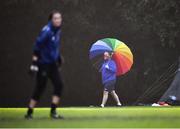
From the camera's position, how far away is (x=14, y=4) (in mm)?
19062

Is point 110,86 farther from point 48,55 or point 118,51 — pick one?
point 48,55

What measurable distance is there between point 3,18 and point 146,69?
4336 mm

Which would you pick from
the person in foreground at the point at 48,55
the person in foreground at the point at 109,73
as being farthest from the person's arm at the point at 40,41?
the person in foreground at the point at 109,73

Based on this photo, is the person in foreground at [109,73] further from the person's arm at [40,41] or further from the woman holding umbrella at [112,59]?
the person's arm at [40,41]

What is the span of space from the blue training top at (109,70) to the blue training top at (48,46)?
318 inches

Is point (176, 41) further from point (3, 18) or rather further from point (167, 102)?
point (3, 18)

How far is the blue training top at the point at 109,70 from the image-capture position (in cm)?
1764

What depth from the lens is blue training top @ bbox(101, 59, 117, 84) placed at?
17.6 meters

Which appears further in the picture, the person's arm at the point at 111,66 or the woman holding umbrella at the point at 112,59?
the woman holding umbrella at the point at 112,59

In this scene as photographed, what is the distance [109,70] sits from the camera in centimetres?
1770

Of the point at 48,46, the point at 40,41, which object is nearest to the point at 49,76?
the point at 48,46

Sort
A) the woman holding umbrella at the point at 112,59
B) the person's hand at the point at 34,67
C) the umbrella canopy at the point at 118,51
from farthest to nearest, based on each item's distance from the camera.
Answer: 1. the umbrella canopy at the point at 118,51
2. the woman holding umbrella at the point at 112,59
3. the person's hand at the point at 34,67

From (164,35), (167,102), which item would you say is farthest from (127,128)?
(164,35)

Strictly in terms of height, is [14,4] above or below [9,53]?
above
